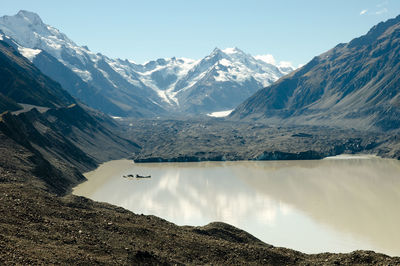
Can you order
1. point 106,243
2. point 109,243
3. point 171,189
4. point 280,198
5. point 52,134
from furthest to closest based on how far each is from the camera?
1. point 52,134
2. point 171,189
3. point 280,198
4. point 109,243
5. point 106,243

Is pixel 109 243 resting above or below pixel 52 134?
above

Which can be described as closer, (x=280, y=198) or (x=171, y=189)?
(x=280, y=198)

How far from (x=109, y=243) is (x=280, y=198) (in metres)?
62.0

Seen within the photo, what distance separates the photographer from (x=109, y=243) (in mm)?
29875

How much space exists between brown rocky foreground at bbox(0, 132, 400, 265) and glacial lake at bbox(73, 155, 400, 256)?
20963 millimetres

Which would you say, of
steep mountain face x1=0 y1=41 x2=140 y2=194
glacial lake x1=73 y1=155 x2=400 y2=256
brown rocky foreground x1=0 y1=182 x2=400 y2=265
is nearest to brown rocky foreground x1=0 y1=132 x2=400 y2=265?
brown rocky foreground x1=0 y1=182 x2=400 y2=265

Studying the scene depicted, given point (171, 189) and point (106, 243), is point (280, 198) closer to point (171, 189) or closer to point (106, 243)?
point (171, 189)

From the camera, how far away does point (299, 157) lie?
6762 inches

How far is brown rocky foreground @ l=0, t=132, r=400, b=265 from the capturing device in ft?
84.9

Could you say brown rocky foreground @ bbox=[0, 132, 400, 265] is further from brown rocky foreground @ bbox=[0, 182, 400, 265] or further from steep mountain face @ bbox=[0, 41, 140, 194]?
steep mountain face @ bbox=[0, 41, 140, 194]

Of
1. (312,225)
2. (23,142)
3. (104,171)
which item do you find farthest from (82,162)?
(312,225)

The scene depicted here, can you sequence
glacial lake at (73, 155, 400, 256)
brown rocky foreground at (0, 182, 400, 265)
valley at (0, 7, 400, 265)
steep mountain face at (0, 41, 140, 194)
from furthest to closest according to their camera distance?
steep mountain face at (0, 41, 140, 194) → glacial lake at (73, 155, 400, 256) → valley at (0, 7, 400, 265) → brown rocky foreground at (0, 182, 400, 265)

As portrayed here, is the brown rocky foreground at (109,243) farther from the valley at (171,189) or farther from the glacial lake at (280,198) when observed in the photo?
the glacial lake at (280,198)

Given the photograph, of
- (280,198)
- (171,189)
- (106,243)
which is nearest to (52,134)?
(171,189)
